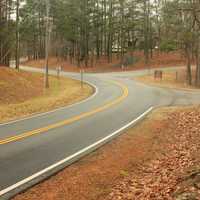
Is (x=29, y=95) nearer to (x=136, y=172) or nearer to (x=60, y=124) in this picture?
(x=60, y=124)

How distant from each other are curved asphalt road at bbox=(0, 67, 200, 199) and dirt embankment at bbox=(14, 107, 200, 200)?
579mm

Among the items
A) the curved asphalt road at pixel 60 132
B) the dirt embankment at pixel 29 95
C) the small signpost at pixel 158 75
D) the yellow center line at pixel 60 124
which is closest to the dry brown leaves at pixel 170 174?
the curved asphalt road at pixel 60 132

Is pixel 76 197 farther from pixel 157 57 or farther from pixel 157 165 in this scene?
pixel 157 57

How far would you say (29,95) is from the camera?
29.1 m

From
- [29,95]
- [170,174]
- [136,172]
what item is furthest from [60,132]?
[29,95]

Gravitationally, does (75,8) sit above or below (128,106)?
above

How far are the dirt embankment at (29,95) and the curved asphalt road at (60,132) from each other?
1761mm

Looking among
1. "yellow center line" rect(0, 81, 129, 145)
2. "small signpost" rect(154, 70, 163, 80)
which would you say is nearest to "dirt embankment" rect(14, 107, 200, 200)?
"yellow center line" rect(0, 81, 129, 145)

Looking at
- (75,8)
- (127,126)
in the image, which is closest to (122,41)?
(75,8)

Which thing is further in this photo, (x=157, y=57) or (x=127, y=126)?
(x=157, y=57)

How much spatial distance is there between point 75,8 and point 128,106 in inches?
1643

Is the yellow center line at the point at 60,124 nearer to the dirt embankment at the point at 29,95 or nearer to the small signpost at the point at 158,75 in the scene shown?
the dirt embankment at the point at 29,95

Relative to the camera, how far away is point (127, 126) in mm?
16156

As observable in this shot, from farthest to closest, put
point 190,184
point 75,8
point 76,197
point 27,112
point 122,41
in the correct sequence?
point 122,41 → point 75,8 → point 27,112 → point 76,197 → point 190,184
